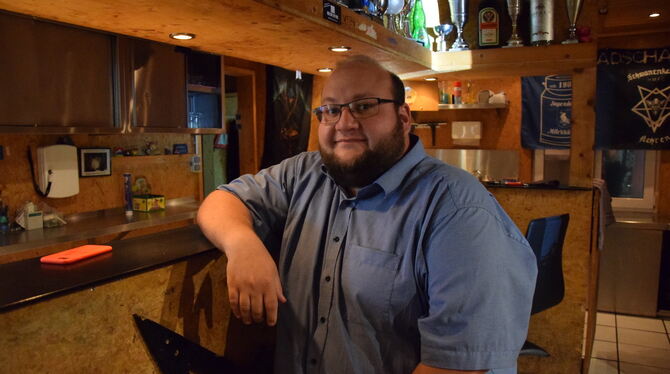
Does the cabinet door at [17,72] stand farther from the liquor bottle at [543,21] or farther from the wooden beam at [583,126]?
the wooden beam at [583,126]

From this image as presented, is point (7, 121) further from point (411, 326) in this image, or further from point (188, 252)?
point (411, 326)

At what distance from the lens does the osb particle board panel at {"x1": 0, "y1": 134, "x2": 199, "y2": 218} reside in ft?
11.1

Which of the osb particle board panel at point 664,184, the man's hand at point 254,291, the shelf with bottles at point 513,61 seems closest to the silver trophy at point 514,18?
the shelf with bottles at point 513,61

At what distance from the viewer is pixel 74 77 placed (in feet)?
10.6

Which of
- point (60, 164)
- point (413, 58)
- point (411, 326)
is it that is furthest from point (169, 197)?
point (411, 326)

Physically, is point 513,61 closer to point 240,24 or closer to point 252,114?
point 240,24

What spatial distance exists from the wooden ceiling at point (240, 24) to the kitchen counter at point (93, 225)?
156cm

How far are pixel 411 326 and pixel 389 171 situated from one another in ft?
1.29

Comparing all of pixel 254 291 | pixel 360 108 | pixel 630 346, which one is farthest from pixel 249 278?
pixel 630 346

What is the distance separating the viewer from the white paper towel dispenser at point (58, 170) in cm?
349

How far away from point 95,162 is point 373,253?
10.7 feet

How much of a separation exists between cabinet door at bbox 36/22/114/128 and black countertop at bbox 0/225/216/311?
206 centimetres

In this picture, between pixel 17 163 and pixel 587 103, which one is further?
pixel 17 163

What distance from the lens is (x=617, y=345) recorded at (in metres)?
3.96
